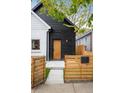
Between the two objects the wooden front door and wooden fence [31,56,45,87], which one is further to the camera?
the wooden front door

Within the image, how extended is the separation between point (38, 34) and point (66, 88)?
13345mm

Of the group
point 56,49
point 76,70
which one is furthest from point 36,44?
point 76,70

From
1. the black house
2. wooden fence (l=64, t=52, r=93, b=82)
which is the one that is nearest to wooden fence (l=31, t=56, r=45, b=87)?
wooden fence (l=64, t=52, r=93, b=82)

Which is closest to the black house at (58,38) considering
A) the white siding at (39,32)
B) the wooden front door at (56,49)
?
the wooden front door at (56,49)

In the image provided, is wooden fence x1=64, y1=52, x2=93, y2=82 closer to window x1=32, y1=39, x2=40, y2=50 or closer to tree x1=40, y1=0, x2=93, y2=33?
tree x1=40, y1=0, x2=93, y2=33

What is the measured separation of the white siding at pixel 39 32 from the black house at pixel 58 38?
107 cm

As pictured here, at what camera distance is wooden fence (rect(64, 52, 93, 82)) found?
9.66 meters

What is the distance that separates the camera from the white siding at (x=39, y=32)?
68.9ft

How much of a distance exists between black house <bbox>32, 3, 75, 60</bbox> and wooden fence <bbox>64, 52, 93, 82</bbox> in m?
12.6

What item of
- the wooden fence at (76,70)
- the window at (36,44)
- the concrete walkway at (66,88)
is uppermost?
the window at (36,44)

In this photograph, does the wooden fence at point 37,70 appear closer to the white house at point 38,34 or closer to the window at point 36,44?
the white house at point 38,34
